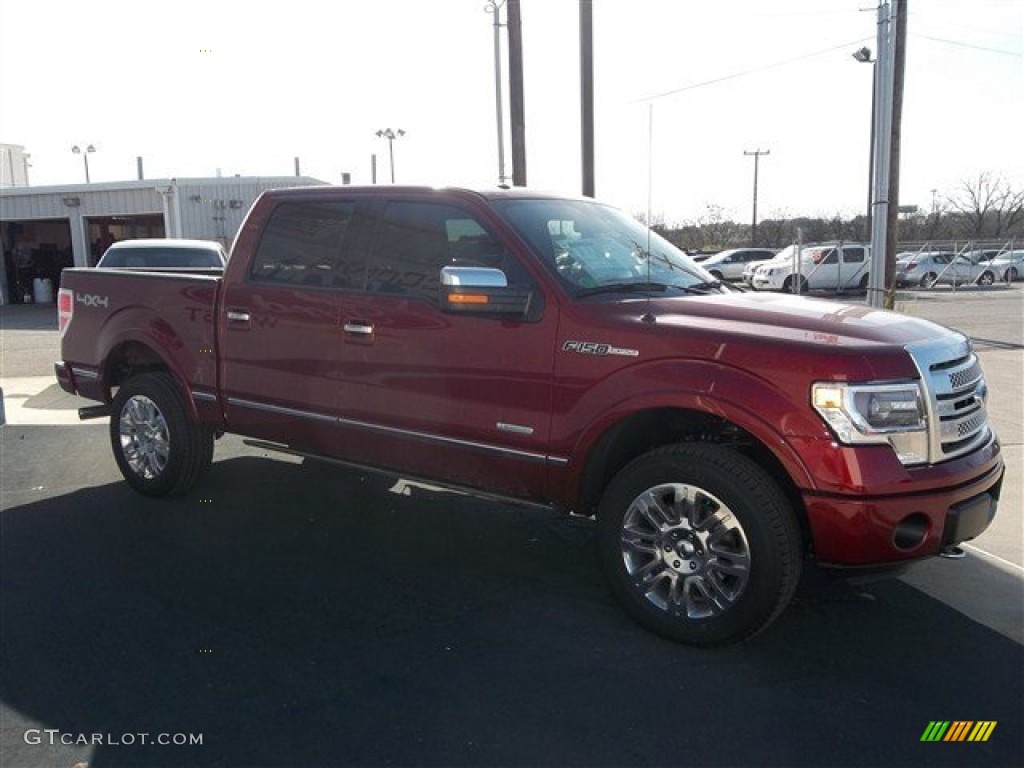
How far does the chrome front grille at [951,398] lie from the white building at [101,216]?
21.8m

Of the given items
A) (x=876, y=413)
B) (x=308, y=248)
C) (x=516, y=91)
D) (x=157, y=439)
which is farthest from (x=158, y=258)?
(x=876, y=413)

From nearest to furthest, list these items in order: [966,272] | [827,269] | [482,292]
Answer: [482,292], [827,269], [966,272]

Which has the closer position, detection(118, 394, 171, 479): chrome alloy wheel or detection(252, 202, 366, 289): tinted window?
detection(252, 202, 366, 289): tinted window

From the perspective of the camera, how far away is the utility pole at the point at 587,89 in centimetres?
1559

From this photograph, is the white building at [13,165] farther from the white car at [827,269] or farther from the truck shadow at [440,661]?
the truck shadow at [440,661]

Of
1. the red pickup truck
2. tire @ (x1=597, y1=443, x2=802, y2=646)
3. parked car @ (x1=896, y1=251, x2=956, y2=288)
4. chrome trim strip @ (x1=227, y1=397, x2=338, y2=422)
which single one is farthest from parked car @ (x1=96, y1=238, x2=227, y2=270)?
parked car @ (x1=896, y1=251, x2=956, y2=288)

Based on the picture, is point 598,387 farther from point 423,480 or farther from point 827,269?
point 827,269

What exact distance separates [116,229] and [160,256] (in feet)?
66.6

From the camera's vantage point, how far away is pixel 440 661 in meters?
3.65

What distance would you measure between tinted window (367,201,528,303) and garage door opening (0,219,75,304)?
1165 inches

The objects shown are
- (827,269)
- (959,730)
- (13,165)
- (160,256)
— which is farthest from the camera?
(13,165)

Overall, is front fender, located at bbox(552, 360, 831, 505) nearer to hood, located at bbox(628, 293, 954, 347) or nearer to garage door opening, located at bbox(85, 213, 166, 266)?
hood, located at bbox(628, 293, 954, 347)

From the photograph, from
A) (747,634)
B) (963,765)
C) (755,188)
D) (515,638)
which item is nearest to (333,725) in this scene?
(515,638)

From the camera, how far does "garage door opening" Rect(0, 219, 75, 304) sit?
1202 inches
